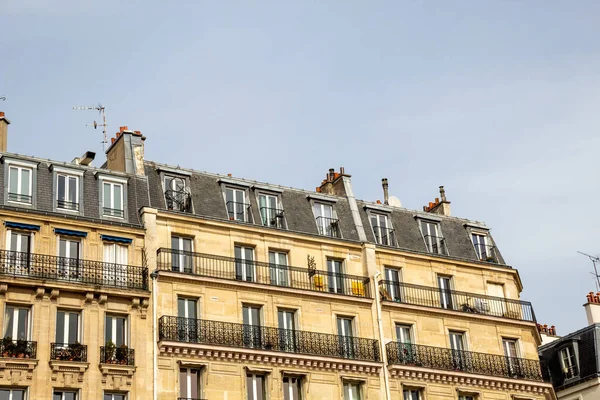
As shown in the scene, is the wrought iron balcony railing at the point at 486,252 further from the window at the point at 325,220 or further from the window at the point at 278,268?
the window at the point at 278,268

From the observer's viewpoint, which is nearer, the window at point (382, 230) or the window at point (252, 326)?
the window at point (252, 326)

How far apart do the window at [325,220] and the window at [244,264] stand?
3.65 meters

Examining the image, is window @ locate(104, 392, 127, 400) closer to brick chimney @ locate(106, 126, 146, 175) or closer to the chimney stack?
brick chimney @ locate(106, 126, 146, 175)

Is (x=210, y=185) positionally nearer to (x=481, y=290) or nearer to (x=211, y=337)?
(x=211, y=337)

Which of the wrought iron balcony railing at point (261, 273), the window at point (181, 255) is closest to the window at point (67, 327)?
the wrought iron balcony railing at point (261, 273)

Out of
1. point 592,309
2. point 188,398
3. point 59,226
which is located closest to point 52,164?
point 59,226

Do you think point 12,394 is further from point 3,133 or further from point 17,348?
point 3,133

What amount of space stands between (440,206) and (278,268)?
11400 mm

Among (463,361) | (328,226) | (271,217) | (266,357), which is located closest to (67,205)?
(271,217)

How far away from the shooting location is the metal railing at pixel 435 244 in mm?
46469

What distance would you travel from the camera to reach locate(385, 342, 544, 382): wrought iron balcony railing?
139ft

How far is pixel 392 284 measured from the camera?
43969mm

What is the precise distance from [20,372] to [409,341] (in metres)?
15.7

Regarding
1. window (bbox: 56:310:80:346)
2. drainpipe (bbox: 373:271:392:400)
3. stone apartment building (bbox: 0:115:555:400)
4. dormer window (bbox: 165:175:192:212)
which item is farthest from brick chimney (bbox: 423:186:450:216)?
window (bbox: 56:310:80:346)
